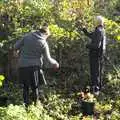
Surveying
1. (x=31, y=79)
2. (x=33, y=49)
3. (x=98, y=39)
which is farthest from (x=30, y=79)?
(x=98, y=39)

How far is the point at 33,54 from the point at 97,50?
A: 184 centimetres

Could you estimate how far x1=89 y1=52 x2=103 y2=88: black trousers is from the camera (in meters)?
11.4

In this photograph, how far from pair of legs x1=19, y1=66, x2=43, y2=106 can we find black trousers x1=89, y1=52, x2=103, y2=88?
1.62 m

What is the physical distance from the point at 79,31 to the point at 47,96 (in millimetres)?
2203

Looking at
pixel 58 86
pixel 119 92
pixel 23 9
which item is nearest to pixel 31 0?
pixel 23 9

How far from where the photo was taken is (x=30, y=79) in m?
10.2

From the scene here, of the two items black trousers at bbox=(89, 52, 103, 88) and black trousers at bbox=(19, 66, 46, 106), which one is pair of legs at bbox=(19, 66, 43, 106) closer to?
black trousers at bbox=(19, 66, 46, 106)

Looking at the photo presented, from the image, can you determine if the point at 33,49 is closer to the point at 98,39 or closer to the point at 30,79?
the point at 30,79

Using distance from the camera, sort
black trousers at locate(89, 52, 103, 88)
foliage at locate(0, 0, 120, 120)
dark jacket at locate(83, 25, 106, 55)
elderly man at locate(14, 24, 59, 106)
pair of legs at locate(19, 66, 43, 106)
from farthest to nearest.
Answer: foliage at locate(0, 0, 120, 120), black trousers at locate(89, 52, 103, 88), dark jacket at locate(83, 25, 106, 55), pair of legs at locate(19, 66, 43, 106), elderly man at locate(14, 24, 59, 106)

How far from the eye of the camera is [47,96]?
446 inches

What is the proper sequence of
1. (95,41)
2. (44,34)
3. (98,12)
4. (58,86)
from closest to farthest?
1. (44,34)
2. (95,41)
3. (58,86)
4. (98,12)

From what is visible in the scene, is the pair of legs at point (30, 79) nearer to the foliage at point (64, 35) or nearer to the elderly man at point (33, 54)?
the elderly man at point (33, 54)

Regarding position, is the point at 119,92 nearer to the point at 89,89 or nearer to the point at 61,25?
the point at 89,89

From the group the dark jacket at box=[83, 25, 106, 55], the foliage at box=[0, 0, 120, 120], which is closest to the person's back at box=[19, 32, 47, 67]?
the foliage at box=[0, 0, 120, 120]
